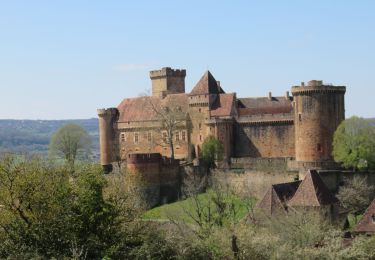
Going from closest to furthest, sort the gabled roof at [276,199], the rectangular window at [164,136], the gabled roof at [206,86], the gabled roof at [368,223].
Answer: the gabled roof at [368,223] → the gabled roof at [276,199] → the gabled roof at [206,86] → the rectangular window at [164,136]

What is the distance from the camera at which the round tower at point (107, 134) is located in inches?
2766

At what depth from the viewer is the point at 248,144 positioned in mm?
61938

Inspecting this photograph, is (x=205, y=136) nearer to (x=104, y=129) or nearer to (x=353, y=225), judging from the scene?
(x=104, y=129)

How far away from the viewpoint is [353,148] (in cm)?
5353

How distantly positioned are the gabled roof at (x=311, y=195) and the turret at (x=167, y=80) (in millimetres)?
32339

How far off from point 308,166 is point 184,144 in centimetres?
1530

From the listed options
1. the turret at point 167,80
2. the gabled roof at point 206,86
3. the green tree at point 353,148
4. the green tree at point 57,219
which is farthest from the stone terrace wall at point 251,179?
the green tree at point 57,219

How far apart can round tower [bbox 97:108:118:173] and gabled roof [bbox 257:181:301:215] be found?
93.3ft

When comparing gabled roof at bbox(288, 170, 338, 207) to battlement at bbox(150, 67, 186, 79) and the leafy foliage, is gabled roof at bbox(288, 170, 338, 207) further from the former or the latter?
battlement at bbox(150, 67, 186, 79)

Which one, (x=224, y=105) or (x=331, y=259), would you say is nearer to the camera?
(x=331, y=259)

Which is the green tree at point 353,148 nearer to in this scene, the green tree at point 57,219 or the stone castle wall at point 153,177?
the stone castle wall at point 153,177

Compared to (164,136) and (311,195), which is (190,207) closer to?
(311,195)

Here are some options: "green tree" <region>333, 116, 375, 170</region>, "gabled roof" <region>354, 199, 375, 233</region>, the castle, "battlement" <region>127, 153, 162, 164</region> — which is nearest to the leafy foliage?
"green tree" <region>333, 116, 375, 170</region>

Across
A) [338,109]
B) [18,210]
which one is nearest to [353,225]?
[338,109]
